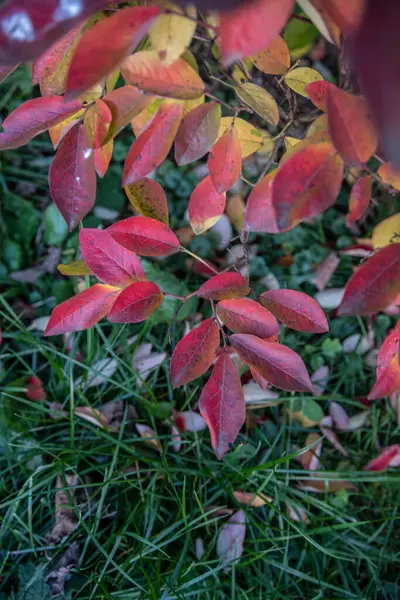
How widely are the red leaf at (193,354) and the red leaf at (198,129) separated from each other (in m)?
0.28

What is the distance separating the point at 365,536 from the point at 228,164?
3.41 ft

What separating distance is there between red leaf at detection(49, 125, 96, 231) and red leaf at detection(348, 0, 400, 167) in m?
0.44

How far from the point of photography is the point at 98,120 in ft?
2.20

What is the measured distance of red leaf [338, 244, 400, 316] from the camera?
0.56 metres

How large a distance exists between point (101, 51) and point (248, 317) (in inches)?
18.1

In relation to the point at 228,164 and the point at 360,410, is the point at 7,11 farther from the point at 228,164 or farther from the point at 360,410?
the point at 360,410

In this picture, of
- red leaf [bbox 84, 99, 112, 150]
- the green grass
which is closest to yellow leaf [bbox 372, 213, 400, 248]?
red leaf [bbox 84, 99, 112, 150]

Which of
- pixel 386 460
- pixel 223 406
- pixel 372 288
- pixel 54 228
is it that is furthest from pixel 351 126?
pixel 54 228

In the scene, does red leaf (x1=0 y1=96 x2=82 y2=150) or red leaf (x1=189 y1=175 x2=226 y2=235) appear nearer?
red leaf (x1=0 y1=96 x2=82 y2=150)

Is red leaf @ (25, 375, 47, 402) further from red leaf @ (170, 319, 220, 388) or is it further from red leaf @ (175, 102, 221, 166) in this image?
red leaf @ (175, 102, 221, 166)

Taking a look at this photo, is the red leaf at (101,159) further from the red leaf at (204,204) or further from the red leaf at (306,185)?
the red leaf at (306,185)

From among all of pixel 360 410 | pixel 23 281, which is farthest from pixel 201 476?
pixel 23 281

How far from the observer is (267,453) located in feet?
4.51

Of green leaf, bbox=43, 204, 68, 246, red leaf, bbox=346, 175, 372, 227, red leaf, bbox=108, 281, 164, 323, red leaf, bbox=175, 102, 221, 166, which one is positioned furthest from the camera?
green leaf, bbox=43, 204, 68, 246
